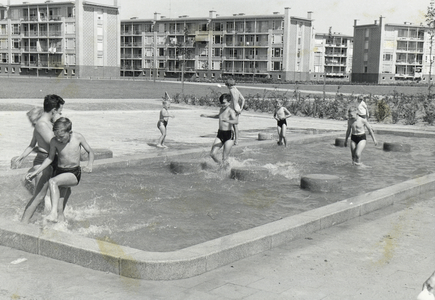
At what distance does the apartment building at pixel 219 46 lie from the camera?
94.8 meters

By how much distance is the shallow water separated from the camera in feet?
22.8

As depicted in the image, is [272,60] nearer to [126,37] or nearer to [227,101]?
[126,37]

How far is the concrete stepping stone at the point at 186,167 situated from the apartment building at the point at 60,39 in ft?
247

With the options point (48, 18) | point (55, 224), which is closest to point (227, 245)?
point (55, 224)

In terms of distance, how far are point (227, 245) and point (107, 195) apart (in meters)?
3.83

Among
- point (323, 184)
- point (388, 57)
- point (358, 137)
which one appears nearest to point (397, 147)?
point (358, 137)

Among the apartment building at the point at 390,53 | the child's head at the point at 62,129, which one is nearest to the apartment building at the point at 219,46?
the apartment building at the point at 390,53

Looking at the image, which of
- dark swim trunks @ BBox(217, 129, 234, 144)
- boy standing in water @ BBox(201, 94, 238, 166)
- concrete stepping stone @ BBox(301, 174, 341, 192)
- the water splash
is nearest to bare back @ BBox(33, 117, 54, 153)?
boy standing in water @ BBox(201, 94, 238, 166)

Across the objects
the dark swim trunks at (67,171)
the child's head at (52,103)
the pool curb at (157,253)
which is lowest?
the pool curb at (157,253)

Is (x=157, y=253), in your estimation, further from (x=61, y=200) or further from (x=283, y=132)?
(x=283, y=132)

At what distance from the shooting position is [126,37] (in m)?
109

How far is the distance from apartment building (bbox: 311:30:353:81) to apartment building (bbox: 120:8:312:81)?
17.0 metres

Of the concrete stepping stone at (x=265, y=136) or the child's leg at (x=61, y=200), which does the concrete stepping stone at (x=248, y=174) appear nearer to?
the child's leg at (x=61, y=200)

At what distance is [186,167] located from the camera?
Result: 432 inches
